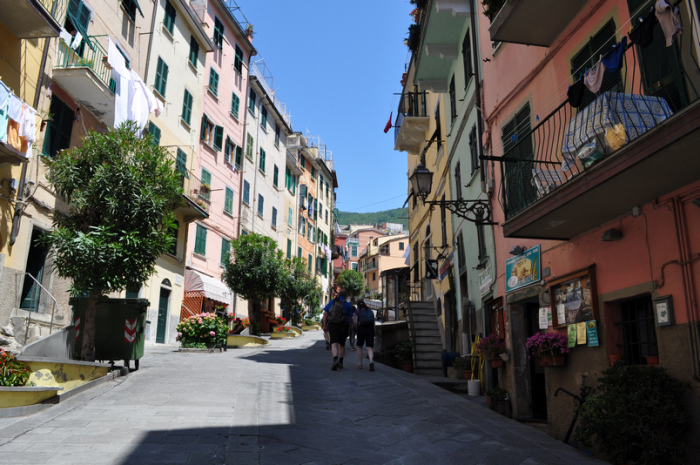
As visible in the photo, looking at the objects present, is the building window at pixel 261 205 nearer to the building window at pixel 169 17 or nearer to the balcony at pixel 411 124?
the balcony at pixel 411 124

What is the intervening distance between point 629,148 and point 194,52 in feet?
77.2

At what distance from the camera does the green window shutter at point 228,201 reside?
29123mm

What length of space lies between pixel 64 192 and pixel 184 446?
8399mm

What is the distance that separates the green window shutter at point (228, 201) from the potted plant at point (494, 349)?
800 inches

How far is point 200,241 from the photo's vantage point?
2594 centimetres

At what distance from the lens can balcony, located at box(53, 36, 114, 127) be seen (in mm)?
14992

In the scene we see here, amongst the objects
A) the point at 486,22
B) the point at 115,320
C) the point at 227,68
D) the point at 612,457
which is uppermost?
the point at 227,68

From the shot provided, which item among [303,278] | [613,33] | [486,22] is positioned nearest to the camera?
[613,33]

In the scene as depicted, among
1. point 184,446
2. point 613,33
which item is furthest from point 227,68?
point 184,446

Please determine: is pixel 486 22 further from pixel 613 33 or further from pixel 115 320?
pixel 115 320

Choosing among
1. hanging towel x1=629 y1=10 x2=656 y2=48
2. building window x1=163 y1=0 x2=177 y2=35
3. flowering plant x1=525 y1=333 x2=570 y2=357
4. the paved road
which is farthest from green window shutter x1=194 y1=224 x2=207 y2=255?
hanging towel x1=629 y1=10 x2=656 y2=48

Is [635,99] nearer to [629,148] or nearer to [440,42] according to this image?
[629,148]

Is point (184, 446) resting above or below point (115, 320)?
below

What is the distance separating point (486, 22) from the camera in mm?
13078
